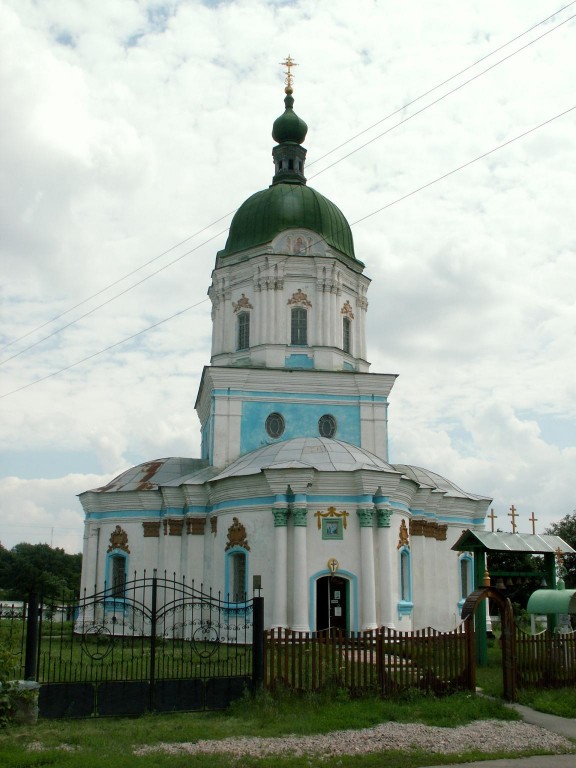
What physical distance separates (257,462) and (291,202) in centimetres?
1064

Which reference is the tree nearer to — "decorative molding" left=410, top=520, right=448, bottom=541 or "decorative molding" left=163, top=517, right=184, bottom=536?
"decorative molding" left=410, top=520, right=448, bottom=541

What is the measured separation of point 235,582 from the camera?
22.7m

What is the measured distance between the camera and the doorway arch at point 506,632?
1292cm

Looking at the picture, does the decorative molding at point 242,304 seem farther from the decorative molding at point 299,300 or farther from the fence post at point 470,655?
the fence post at point 470,655

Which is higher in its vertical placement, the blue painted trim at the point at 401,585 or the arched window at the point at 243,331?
the arched window at the point at 243,331

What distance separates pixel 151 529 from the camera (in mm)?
25750

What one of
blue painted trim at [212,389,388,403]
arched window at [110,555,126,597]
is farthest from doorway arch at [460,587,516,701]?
arched window at [110,555,126,597]

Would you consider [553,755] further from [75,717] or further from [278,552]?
[278,552]

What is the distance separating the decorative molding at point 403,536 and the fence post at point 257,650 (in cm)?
1080

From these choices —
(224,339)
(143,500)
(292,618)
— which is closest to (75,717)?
(292,618)

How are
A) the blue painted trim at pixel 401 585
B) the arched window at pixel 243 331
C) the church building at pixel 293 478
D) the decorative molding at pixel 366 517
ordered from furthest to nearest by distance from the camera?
1. the arched window at pixel 243 331
2. the blue painted trim at pixel 401 585
3. the decorative molding at pixel 366 517
4. the church building at pixel 293 478

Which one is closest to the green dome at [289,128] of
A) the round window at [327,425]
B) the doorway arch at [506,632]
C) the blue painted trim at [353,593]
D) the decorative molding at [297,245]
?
the decorative molding at [297,245]

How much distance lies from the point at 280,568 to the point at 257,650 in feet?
29.4

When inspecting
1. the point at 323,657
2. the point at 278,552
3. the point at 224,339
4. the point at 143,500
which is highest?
the point at 224,339
